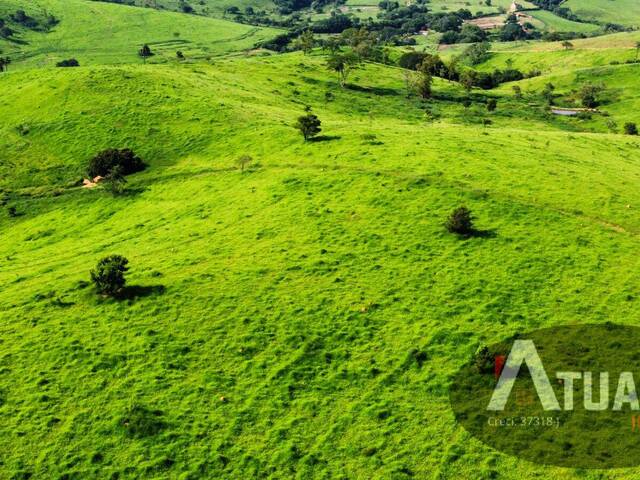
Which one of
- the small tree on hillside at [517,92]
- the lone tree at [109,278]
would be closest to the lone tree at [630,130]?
the small tree on hillside at [517,92]

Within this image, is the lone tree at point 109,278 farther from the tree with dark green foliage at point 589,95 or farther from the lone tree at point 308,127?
the tree with dark green foliage at point 589,95

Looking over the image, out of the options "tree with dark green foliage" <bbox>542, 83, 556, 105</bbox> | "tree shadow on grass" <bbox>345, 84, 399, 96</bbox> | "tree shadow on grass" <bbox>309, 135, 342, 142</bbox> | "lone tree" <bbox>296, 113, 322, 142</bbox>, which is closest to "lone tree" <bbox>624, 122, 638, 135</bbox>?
"tree with dark green foliage" <bbox>542, 83, 556, 105</bbox>

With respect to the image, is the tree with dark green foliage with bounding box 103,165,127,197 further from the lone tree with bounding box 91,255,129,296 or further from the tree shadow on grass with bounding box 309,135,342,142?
the lone tree with bounding box 91,255,129,296

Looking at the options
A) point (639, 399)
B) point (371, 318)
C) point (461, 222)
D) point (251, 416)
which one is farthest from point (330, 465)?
point (461, 222)

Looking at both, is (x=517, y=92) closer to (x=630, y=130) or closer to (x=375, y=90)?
(x=375, y=90)

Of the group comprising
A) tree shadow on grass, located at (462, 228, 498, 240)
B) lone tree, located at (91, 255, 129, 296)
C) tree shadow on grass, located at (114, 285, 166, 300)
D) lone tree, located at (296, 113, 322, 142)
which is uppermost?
lone tree, located at (296, 113, 322, 142)

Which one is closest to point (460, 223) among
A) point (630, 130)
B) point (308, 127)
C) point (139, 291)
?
point (139, 291)

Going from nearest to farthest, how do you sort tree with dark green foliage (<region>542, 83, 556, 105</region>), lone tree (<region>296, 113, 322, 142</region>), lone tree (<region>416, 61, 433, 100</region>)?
lone tree (<region>296, 113, 322, 142</region>) → lone tree (<region>416, 61, 433, 100</region>) → tree with dark green foliage (<region>542, 83, 556, 105</region>)
